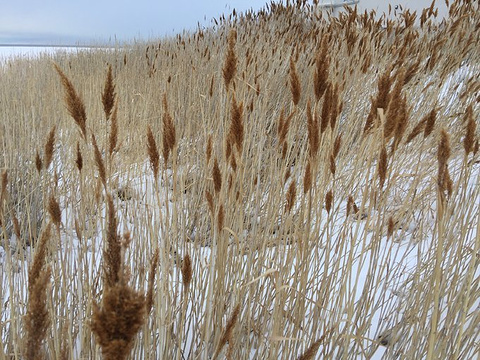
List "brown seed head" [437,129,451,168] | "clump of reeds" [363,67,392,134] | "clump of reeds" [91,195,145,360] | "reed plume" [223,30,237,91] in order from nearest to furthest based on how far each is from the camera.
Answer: "clump of reeds" [91,195,145,360] → "brown seed head" [437,129,451,168] → "clump of reeds" [363,67,392,134] → "reed plume" [223,30,237,91]

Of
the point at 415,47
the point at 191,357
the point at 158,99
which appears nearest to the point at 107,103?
the point at 191,357

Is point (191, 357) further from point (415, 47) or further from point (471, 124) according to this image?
point (415, 47)

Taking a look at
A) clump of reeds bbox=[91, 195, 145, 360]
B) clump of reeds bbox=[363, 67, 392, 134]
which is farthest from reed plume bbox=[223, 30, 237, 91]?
clump of reeds bbox=[91, 195, 145, 360]

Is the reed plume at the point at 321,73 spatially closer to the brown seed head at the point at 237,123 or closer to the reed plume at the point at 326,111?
the reed plume at the point at 326,111

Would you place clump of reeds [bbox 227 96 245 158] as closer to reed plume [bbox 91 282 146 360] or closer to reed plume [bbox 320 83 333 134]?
reed plume [bbox 320 83 333 134]

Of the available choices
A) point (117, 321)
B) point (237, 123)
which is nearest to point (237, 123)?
point (237, 123)

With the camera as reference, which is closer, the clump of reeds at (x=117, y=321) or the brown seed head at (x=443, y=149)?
the clump of reeds at (x=117, y=321)

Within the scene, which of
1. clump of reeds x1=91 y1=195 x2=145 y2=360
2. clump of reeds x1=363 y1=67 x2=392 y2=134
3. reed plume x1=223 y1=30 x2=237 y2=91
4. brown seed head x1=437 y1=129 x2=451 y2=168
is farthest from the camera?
reed plume x1=223 y1=30 x2=237 y2=91

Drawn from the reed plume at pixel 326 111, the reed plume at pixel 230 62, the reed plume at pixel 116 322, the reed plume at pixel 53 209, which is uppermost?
the reed plume at pixel 230 62

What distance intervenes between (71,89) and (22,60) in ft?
31.8

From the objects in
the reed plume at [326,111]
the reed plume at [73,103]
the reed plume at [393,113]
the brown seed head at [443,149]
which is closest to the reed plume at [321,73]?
the reed plume at [326,111]

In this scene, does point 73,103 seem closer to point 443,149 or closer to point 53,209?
point 53,209

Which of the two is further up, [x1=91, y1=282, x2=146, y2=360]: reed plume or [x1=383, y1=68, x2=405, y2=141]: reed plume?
[x1=383, y1=68, x2=405, y2=141]: reed plume

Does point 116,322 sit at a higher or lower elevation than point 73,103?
lower
